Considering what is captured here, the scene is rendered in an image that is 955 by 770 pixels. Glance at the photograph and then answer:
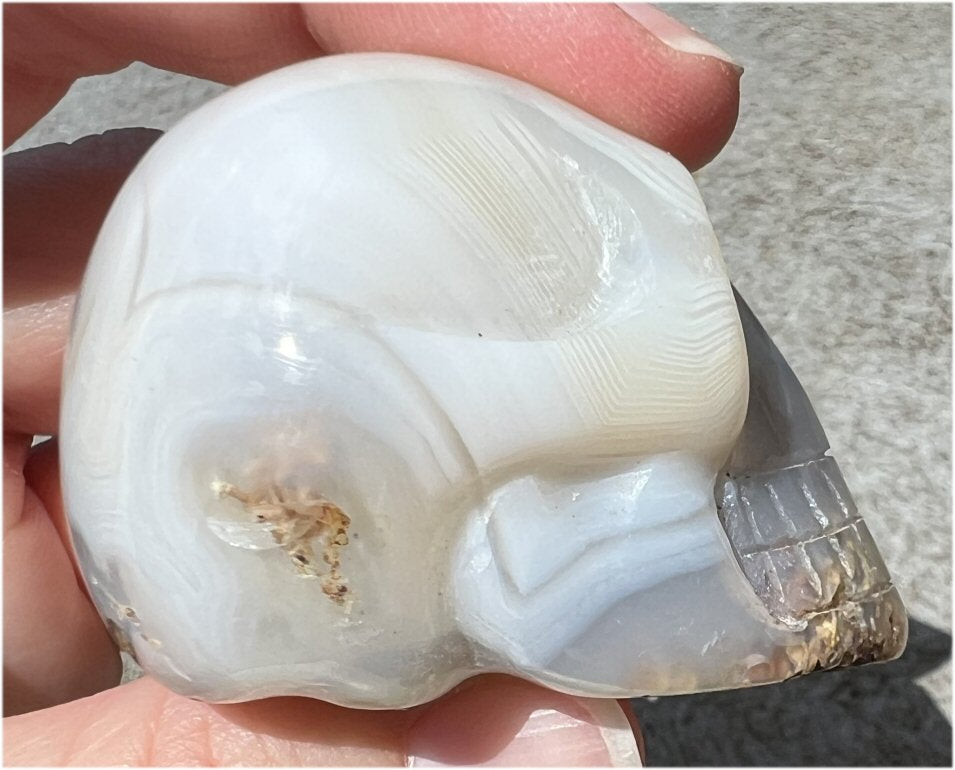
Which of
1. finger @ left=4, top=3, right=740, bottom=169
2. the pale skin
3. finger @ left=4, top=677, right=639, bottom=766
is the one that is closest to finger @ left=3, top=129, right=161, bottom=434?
the pale skin

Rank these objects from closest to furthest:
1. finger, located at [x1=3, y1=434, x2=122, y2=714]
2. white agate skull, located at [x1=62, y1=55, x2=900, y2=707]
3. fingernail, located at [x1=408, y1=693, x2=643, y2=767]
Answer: white agate skull, located at [x1=62, y1=55, x2=900, y2=707] → fingernail, located at [x1=408, y1=693, x2=643, y2=767] → finger, located at [x1=3, y1=434, x2=122, y2=714]

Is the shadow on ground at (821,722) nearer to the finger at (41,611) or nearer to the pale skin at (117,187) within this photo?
the pale skin at (117,187)

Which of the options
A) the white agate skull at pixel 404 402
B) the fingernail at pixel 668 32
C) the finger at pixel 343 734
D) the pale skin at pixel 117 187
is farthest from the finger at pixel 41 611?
the fingernail at pixel 668 32

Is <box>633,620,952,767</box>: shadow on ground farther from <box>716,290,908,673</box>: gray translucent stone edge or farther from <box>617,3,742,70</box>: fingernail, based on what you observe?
<box>617,3,742,70</box>: fingernail

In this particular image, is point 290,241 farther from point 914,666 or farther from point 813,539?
point 914,666

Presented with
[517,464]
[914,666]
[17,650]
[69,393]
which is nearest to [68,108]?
[17,650]
